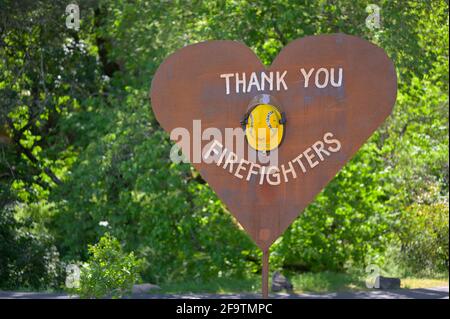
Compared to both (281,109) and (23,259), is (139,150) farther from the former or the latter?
(281,109)

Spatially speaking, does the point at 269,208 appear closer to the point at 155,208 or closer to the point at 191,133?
the point at 191,133

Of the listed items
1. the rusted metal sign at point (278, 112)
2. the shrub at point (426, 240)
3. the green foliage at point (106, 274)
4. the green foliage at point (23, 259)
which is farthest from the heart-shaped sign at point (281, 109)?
the shrub at point (426, 240)

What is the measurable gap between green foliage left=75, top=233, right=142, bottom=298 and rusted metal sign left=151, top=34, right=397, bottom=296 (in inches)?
84.2

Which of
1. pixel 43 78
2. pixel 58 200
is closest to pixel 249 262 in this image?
pixel 58 200

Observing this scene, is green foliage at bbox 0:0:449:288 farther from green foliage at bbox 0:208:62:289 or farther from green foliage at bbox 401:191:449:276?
green foliage at bbox 401:191:449:276

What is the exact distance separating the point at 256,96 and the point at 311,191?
0.98 meters

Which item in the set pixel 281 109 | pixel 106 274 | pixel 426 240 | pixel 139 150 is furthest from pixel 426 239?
pixel 281 109

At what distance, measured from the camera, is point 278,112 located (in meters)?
7.96

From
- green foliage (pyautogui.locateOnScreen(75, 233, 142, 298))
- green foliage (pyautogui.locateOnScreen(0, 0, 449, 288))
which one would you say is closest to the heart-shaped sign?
green foliage (pyautogui.locateOnScreen(75, 233, 142, 298))

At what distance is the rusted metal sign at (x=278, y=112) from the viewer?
25.6ft

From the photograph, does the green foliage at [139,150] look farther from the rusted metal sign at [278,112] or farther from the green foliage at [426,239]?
the rusted metal sign at [278,112]

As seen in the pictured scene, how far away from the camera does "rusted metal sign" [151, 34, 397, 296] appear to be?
7.81 m

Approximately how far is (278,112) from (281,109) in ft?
0.18

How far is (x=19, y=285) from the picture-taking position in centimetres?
1445
